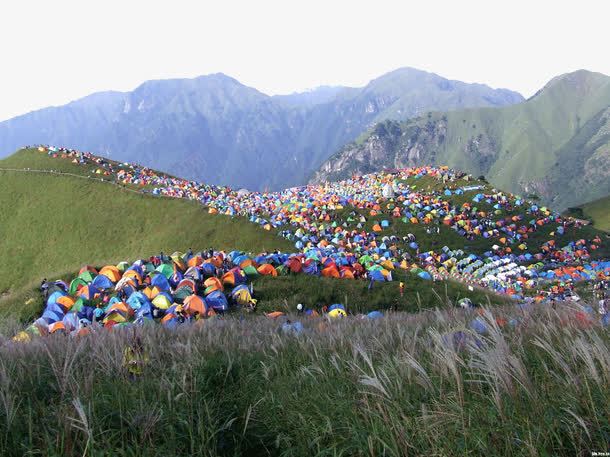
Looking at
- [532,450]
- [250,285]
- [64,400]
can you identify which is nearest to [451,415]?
[532,450]

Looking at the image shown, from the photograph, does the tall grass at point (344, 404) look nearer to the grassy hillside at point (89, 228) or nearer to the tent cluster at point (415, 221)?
the tent cluster at point (415, 221)

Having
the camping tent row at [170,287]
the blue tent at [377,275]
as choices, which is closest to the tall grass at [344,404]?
the camping tent row at [170,287]

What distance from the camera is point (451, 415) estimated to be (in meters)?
2.09

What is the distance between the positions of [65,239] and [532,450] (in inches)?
2310

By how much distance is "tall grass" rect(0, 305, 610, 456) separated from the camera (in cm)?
199

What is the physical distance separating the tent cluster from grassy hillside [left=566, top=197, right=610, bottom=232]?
77138 millimetres

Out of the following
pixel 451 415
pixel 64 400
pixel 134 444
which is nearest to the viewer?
pixel 451 415

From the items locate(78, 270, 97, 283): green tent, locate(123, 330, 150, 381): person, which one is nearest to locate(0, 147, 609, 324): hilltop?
locate(78, 270, 97, 283): green tent

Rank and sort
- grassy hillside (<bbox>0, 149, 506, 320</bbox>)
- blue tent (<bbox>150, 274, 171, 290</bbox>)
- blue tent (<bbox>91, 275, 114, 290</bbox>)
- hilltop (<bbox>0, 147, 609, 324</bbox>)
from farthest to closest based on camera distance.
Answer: grassy hillside (<bbox>0, 149, 506, 320</bbox>)
hilltop (<bbox>0, 147, 609, 324</bbox>)
blue tent (<bbox>91, 275, 114, 290</bbox>)
blue tent (<bbox>150, 274, 171, 290</bbox>)

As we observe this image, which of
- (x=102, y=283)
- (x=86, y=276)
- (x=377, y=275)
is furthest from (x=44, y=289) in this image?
(x=377, y=275)

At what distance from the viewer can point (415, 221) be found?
52.6 metres

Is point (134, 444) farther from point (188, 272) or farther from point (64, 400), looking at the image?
point (188, 272)

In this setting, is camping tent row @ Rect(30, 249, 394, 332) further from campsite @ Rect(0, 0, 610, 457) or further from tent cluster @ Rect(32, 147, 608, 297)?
tent cluster @ Rect(32, 147, 608, 297)

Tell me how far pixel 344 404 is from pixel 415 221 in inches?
2047
